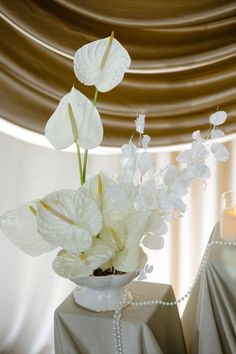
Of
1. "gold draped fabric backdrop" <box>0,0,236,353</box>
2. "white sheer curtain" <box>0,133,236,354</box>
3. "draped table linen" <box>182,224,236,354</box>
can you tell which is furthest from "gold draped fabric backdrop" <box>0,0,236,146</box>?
"draped table linen" <box>182,224,236,354</box>

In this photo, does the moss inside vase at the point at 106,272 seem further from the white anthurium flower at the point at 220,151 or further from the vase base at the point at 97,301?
the white anthurium flower at the point at 220,151

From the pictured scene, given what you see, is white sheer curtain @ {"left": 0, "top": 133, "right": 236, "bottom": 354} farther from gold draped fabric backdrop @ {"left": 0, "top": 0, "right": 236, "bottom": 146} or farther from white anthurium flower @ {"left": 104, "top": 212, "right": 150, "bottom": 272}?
white anthurium flower @ {"left": 104, "top": 212, "right": 150, "bottom": 272}

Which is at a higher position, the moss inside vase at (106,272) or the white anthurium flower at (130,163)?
the white anthurium flower at (130,163)

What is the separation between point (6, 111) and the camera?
1.28 meters

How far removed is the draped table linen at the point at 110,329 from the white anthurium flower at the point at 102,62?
0.46m

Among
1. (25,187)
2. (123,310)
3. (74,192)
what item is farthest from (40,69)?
(123,310)

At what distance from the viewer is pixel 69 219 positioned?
0.83 metres

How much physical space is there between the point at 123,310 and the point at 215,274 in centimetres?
21

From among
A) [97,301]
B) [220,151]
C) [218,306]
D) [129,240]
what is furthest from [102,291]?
[220,151]

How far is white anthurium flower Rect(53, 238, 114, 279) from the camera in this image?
0.85m

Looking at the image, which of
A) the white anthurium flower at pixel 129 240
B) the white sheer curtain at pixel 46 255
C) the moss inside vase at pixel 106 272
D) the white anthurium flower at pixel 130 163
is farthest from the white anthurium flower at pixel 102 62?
the white sheer curtain at pixel 46 255

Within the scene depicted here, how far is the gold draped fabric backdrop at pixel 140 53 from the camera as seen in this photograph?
125cm

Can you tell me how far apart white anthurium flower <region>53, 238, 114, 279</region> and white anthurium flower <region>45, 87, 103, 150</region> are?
197 mm

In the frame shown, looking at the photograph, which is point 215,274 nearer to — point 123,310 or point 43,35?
point 123,310
